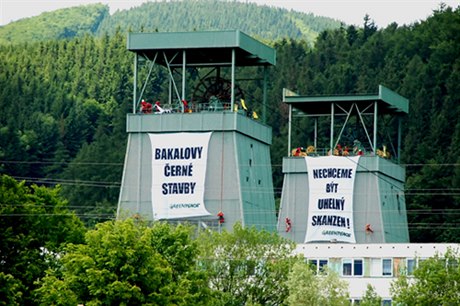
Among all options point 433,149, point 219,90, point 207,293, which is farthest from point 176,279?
point 433,149

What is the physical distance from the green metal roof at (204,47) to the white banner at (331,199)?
37.0 ft

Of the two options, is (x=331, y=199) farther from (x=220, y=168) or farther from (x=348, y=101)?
(x=220, y=168)

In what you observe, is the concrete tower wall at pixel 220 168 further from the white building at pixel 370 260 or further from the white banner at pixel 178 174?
the white building at pixel 370 260

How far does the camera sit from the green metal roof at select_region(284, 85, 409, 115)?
137m

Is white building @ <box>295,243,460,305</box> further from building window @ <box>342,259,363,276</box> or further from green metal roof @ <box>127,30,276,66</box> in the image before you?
green metal roof @ <box>127,30,276,66</box>

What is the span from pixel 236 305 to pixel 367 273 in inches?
639

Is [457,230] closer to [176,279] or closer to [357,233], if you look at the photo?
[357,233]

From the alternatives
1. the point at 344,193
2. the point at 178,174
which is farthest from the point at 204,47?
the point at 344,193

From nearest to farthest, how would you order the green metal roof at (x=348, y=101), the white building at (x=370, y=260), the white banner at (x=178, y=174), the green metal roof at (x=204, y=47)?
the white building at (x=370, y=260) < the white banner at (x=178, y=174) < the green metal roof at (x=204, y=47) < the green metal roof at (x=348, y=101)

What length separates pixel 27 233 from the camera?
105062 millimetres

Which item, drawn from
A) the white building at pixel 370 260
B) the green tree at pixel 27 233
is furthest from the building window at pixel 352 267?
the green tree at pixel 27 233

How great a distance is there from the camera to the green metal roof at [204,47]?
397ft

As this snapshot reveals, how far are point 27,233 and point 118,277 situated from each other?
44.3 feet

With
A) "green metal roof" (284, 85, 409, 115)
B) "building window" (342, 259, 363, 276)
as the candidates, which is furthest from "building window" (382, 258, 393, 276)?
"green metal roof" (284, 85, 409, 115)
